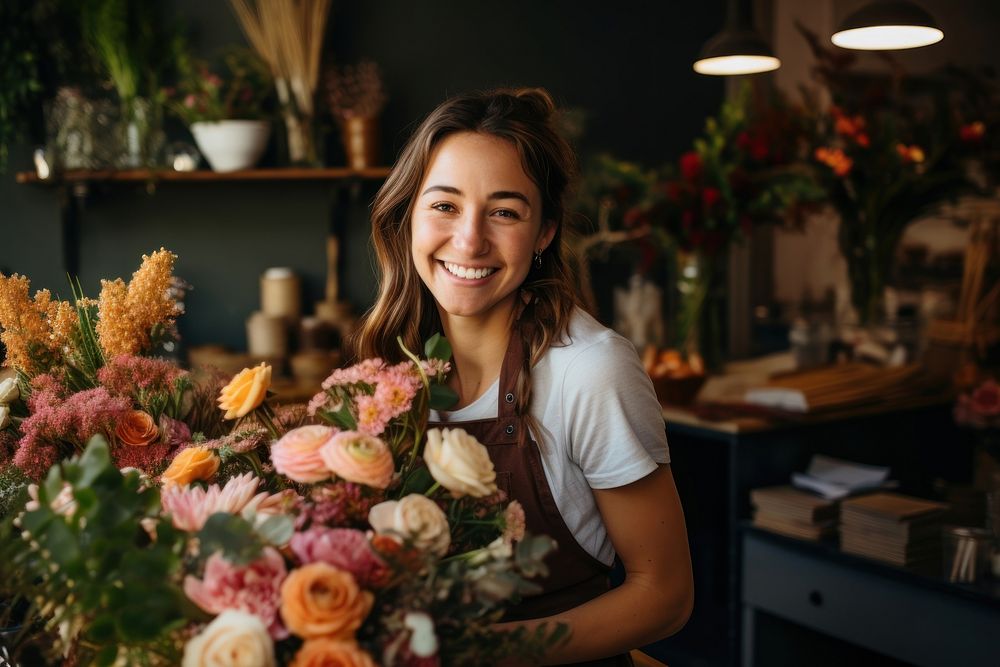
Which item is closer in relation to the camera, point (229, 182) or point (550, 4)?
point (229, 182)

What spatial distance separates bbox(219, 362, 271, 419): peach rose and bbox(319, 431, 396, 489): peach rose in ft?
0.83

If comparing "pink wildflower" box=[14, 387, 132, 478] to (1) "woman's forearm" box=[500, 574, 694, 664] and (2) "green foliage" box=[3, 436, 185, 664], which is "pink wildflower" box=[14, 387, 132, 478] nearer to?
(2) "green foliage" box=[3, 436, 185, 664]

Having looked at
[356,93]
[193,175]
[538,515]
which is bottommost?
[538,515]

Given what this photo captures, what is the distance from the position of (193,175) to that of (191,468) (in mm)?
2769

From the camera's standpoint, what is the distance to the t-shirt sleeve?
52.3 inches

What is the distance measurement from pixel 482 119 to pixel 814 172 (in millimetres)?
2611

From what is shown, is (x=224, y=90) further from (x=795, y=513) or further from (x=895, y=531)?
(x=895, y=531)

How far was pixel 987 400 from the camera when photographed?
9.50 ft

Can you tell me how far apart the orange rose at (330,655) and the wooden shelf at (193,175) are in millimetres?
3070

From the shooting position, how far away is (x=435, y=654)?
0.78 metres

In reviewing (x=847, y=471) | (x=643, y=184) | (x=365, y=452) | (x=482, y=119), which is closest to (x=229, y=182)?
(x=643, y=184)

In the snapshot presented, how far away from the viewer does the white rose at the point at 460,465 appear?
84cm

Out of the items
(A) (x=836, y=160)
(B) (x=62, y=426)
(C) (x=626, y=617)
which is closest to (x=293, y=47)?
(A) (x=836, y=160)

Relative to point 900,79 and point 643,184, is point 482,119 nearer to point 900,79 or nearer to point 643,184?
point 643,184
